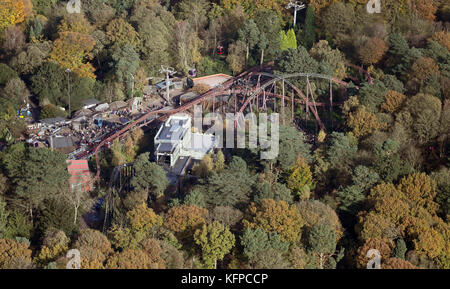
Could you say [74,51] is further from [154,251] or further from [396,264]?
[396,264]

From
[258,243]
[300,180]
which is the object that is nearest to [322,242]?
[258,243]

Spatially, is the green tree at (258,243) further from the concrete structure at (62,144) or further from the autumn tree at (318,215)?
the concrete structure at (62,144)

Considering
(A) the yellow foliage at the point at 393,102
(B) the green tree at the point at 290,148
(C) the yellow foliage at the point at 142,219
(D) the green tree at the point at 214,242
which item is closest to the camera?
(D) the green tree at the point at 214,242

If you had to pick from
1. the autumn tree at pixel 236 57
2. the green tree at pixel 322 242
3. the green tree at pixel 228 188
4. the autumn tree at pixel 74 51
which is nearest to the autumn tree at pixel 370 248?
the green tree at pixel 322 242

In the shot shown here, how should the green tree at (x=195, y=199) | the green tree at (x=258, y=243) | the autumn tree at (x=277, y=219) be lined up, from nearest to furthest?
the green tree at (x=258, y=243), the autumn tree at (x=277, y=219), the green tree at (x=195, y=199)

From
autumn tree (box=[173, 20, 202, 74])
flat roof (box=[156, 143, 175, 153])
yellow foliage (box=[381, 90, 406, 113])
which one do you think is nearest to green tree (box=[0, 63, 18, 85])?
autumn tree (box=[173, 20, 202, 74])

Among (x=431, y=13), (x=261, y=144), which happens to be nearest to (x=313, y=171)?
(x=261, y=144)

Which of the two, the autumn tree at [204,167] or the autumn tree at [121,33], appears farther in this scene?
the autumn tree at [121,33]

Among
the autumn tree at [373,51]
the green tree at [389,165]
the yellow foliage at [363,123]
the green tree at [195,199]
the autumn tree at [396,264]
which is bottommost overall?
the autumn tree at [396,264]

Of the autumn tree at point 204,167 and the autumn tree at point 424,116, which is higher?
the autumn tree at point 424,116

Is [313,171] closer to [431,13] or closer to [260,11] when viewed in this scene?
[260,11]
